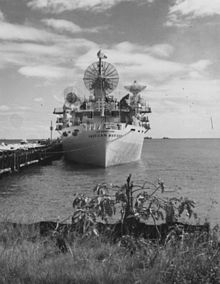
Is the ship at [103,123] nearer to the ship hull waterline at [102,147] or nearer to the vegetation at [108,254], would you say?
the ship hull waterline at [102,147]

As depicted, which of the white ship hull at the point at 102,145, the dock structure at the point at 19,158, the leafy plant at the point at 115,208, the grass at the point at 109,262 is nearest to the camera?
the grass at the point at 109,262

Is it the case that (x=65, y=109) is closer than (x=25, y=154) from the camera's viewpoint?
No

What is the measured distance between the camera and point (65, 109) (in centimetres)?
8094

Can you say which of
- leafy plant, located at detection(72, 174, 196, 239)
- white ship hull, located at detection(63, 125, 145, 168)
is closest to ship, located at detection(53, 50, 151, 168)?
white ship hull, located at detection(63, 125, 145, 168)

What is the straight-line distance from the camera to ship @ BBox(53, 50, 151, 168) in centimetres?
5344

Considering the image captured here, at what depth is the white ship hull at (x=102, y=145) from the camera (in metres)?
52.0

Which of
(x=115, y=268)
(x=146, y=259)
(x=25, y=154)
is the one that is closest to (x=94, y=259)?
(x=115, y=268)

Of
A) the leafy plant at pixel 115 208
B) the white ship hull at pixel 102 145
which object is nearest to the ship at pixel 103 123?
the white ship hull at pixel 102 145

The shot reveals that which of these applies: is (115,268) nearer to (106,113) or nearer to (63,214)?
(63,214)

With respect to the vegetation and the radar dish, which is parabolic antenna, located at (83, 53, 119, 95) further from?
the vegetation

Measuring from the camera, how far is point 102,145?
51875 mm

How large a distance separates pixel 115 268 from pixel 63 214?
14.9 m

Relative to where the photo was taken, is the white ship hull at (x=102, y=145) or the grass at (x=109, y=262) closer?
the grass at (x=109, y=262)

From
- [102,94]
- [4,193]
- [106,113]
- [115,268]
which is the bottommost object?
[4,193]
